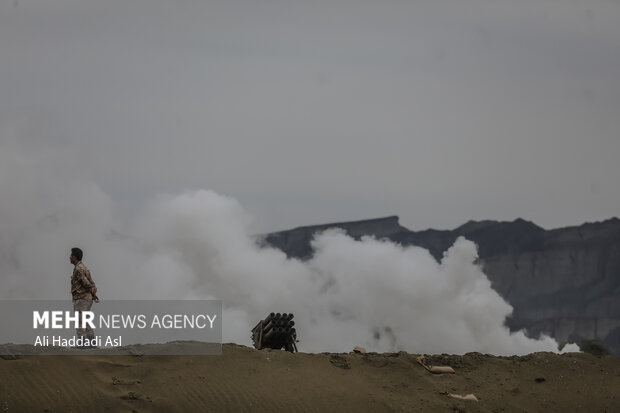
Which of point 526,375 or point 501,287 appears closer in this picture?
point 526,375

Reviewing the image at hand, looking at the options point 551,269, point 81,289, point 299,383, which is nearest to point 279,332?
point 299,383

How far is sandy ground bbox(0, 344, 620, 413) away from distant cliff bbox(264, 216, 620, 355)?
100013 millimetres

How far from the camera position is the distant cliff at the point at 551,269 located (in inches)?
5261

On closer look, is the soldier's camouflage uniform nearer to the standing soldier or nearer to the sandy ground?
the standing soldier

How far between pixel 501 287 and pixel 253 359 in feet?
367

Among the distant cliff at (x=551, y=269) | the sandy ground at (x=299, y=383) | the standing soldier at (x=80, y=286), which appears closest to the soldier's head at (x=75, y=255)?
the standing soldier at (x=80, y=286)

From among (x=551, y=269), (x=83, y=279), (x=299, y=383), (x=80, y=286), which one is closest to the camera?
(x=83, y=279)

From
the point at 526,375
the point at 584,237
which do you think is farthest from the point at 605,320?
the point at 526,375

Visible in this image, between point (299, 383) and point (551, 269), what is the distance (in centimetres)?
11213

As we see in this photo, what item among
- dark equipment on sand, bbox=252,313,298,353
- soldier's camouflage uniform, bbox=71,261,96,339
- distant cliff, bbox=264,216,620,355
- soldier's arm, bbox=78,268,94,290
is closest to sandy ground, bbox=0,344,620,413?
soldier's camouflage uniform, bbox=71,261,96,339

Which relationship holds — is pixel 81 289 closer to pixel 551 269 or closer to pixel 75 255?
pixel 75 255

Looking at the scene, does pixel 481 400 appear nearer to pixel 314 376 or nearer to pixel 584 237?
pixel 314 376

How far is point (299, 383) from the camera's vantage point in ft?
90.9

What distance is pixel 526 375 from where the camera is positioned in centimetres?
3042
